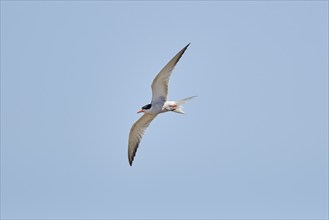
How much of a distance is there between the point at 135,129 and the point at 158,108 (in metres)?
2.02

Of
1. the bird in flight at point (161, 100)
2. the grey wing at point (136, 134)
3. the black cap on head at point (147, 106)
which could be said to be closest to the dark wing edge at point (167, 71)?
the bird in flight at point (161, 100)

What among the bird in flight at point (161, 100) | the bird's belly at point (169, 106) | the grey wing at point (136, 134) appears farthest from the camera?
the grey wing at point (136, 134)

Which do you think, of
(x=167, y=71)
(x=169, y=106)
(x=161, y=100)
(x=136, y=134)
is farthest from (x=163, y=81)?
(x=136, y=134)

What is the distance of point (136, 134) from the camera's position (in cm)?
2570

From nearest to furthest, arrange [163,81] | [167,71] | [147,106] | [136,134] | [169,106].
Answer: [167,71]
[163,81]
[169,106]
[147,106]
[136,134]

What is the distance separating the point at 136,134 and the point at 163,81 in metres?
3.04

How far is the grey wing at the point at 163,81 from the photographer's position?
74.6ft

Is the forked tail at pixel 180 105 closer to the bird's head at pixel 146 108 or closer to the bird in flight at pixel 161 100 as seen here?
the bird in flight at pixel 161 100

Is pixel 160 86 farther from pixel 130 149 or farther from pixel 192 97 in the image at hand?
pixel 130 149

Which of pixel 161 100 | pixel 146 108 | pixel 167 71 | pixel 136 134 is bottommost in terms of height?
pixel 136 134

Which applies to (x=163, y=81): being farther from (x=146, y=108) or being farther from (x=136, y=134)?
(x=136, y=134)

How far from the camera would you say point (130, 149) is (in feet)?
84.4

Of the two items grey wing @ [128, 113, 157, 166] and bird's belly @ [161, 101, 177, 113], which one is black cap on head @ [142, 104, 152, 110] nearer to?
bird's belly @ [161, 101, 177, 113]

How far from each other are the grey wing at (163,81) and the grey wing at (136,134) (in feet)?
5.71
